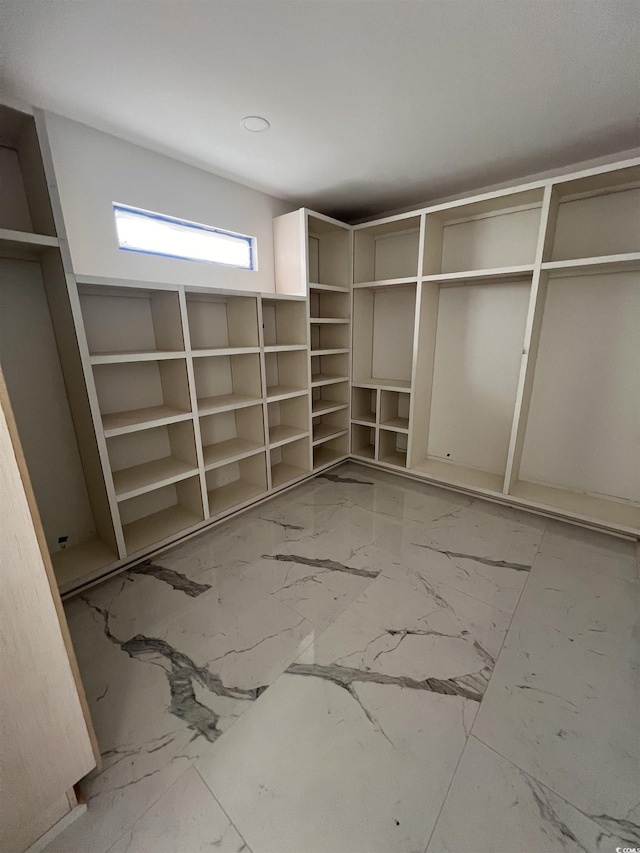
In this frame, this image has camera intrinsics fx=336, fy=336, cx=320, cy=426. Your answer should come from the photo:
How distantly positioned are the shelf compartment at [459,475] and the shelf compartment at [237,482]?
1380 mm

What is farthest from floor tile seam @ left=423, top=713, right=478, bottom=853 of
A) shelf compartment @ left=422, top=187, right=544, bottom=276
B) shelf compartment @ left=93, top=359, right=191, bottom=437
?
shelf compartment @ left=422, top=187, right=544, bottom=276

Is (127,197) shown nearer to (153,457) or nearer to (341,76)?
(341,76)

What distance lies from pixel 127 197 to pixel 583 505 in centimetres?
362

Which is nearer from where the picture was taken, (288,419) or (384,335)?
(288,419)

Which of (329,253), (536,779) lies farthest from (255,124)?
(536,779)

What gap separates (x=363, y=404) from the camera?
3.60 meters

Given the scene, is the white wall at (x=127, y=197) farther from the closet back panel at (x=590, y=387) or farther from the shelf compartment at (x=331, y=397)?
the closet back panel at (x=590, y=387)

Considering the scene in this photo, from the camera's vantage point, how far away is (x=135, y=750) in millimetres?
1112

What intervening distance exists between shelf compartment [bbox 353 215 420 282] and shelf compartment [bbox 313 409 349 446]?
1.32 m

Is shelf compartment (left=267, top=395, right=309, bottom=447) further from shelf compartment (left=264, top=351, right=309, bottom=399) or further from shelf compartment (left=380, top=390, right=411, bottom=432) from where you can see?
shelf compartment (left=380, top=390, right=411, bottom=432)

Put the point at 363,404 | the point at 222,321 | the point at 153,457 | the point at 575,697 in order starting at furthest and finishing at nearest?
the point at 363,404 < the point at 222,321 < the point at 153,457 < the point at 575,697

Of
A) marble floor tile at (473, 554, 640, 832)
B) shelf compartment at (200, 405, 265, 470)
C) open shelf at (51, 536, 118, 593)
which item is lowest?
marble floor tile at (473, 554, 640, 832)

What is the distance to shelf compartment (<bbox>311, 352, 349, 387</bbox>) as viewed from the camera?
10.8ft

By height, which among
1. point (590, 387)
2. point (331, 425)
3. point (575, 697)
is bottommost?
point (575, 697)
